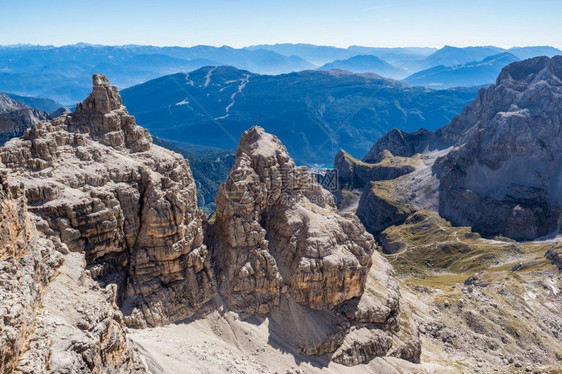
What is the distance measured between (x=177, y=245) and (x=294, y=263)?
21354 mm

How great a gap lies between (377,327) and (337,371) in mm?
13794

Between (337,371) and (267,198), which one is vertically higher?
(267,198)

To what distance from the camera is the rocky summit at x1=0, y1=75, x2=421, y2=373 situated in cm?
5338

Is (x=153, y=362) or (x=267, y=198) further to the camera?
(x=267, y=198)

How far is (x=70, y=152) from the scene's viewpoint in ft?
215

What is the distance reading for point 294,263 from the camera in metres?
77.6

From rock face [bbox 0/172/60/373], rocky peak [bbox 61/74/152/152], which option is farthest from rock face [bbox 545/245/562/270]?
rock face [bbox 0/172/60/373]

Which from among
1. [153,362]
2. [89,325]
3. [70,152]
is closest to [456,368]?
[153,362]

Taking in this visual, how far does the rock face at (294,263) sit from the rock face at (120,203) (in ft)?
18.3

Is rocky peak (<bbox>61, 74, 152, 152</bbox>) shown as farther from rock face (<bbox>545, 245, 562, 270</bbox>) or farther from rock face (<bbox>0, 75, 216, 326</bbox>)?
rock face (<bbox>545, 245, 562, 270</bbox>)

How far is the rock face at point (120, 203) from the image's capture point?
58.3 meters

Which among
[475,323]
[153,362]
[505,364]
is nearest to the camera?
[153,362]

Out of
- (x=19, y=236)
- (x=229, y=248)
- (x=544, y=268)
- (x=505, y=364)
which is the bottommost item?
(x=544, y=268)

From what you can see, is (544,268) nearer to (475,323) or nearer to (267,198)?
(475,323)
